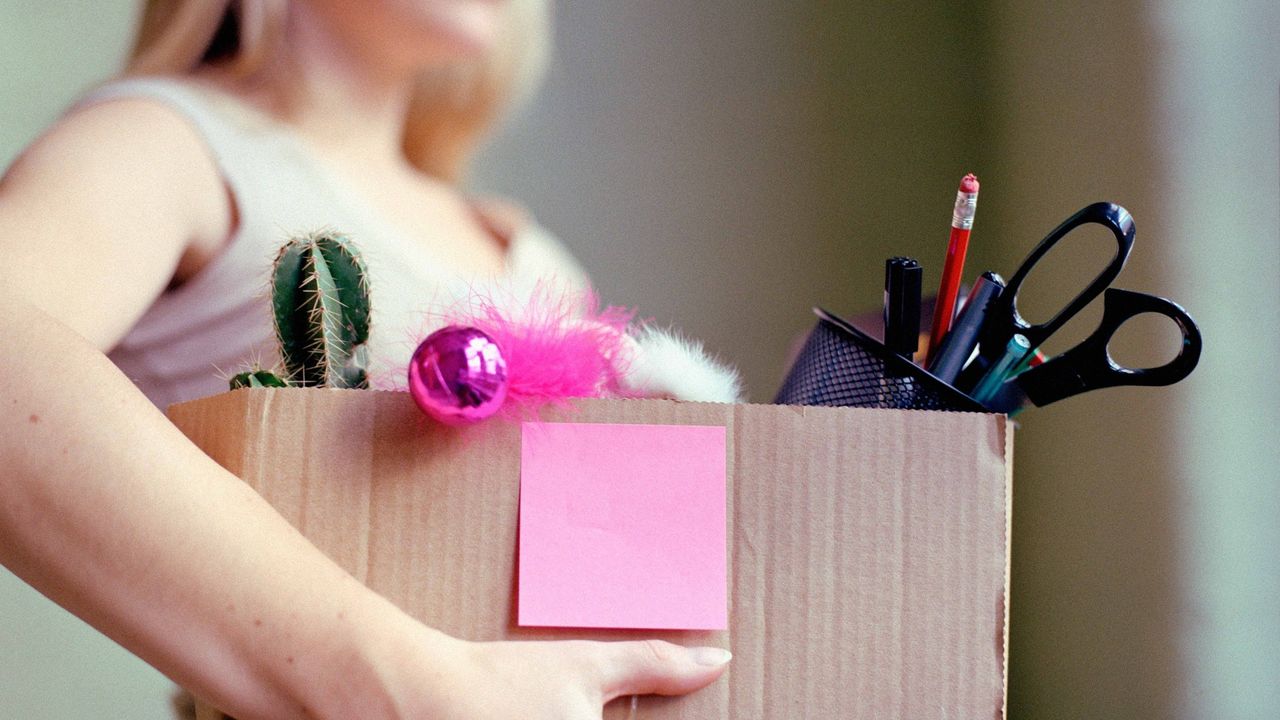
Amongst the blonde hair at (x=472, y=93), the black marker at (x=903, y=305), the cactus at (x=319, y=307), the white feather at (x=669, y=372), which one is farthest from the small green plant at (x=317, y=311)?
the blonde hair at (x=472, y=93)

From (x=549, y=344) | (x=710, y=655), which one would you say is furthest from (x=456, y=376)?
(x=710, y=655)

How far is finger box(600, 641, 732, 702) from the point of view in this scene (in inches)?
15.2

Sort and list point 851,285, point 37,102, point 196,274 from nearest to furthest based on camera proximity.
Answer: point 196,274, point 37,102, point 851,285

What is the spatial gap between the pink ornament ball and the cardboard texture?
23 mm

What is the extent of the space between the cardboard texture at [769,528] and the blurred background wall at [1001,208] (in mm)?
345

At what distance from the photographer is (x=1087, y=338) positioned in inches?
17.8

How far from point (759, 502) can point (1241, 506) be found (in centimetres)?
43

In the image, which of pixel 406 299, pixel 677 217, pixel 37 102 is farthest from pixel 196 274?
pixel 677 217

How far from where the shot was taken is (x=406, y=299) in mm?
732

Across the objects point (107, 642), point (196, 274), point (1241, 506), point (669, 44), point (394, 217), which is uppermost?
point (669, 44)

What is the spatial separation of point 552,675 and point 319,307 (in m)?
0.18

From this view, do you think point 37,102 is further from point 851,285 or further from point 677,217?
point 851,285

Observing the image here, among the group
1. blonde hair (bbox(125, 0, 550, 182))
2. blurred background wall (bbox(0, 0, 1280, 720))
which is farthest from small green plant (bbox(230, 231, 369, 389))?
blonde hair (bbox(125, 0, 550, 182))

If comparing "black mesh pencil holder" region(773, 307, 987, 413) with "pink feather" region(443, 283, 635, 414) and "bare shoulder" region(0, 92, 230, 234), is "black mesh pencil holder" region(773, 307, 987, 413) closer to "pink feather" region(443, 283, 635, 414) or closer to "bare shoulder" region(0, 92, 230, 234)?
"pink feather" region(443, 283, 635, 414)
